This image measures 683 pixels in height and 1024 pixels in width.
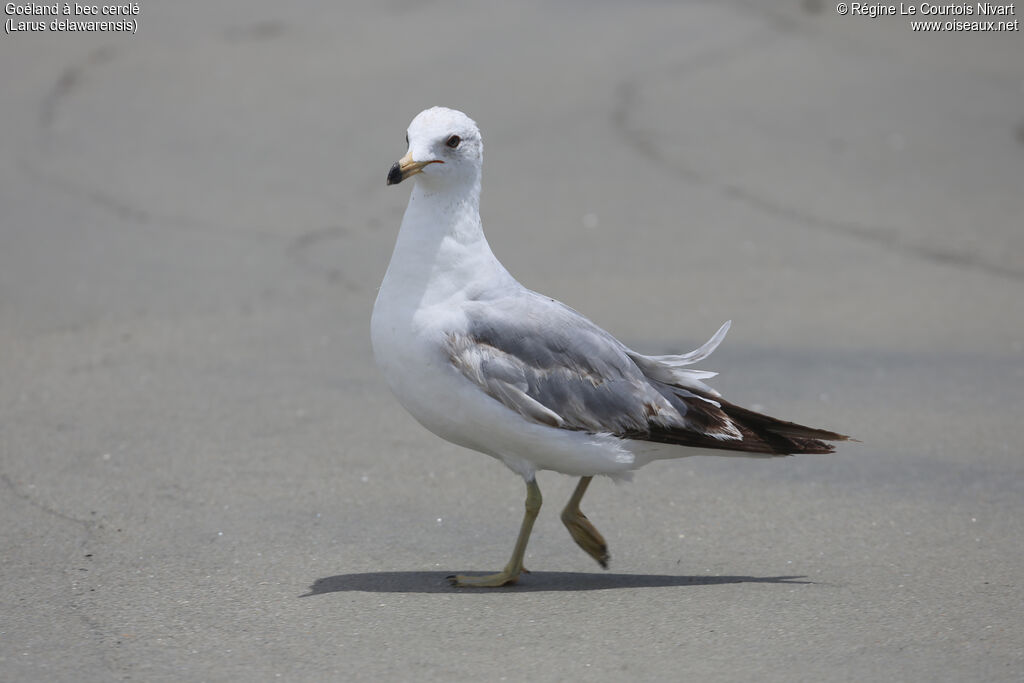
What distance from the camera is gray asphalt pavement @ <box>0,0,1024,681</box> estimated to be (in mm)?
4199

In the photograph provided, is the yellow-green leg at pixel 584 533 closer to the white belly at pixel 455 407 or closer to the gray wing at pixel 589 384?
the white belly at pixel 455 407

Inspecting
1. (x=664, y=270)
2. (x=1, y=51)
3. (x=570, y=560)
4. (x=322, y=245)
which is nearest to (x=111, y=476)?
(x=570, y=560)

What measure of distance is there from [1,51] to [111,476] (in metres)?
7.77

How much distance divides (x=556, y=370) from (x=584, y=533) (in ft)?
1.99

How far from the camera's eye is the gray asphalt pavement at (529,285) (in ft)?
13.8

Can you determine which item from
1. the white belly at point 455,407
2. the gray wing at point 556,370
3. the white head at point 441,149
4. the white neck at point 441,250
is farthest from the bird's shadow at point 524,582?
the white head at point 441,149

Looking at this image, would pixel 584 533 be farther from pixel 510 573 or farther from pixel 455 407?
pixel 455 407

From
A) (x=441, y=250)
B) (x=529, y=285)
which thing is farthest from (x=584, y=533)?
(x=529, y=285)

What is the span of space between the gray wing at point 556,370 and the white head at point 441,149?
459 millimetres

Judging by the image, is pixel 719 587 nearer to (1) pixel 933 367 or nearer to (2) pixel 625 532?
(2) pixel 625 532

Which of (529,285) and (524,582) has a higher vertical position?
(529,285)

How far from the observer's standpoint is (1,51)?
11.9 meters

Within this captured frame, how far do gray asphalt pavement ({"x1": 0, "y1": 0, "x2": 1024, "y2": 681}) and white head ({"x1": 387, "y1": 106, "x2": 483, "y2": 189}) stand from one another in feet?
4.57

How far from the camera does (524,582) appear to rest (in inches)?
183
